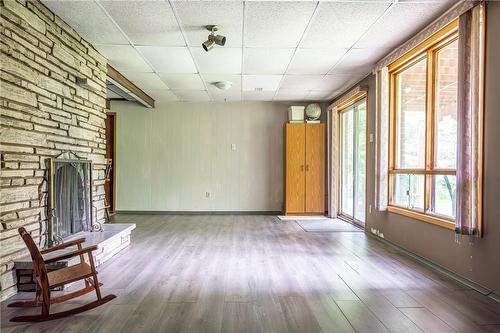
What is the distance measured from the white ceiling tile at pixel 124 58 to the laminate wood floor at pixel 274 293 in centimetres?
247

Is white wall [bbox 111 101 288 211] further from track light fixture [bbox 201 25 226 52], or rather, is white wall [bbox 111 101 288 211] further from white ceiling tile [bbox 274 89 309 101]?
track light fixture [bbox 201 25 226 52]

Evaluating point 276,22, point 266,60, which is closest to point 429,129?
point 276,22

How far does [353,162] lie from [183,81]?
134 inches

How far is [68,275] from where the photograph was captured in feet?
7.54

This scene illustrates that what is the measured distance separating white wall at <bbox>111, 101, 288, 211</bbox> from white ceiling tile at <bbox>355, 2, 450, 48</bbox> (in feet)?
11.3

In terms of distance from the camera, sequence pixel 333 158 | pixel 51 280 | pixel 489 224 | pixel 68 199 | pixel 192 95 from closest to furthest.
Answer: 1. pixel 51 280
2. pixel 489 224
3. pixel 68 199
4. pixel 192 95
5. pixel 333 158

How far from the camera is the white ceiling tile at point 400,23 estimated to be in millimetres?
2857

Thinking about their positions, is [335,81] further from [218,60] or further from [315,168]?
[218,60]

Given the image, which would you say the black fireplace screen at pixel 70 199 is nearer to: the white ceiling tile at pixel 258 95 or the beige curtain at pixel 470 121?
the white ceiling tile at pixel 258 95

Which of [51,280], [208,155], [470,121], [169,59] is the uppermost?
[169,59]

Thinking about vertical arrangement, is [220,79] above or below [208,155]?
above

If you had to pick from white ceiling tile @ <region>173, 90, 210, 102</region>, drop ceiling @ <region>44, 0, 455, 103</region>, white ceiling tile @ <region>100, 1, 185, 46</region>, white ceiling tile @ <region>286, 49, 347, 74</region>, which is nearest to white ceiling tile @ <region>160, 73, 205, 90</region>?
drop ceiling @ <region>44, 0, 455, 103</region>

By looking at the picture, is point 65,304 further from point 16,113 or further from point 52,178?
point 16,113

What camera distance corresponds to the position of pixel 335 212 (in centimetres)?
646
